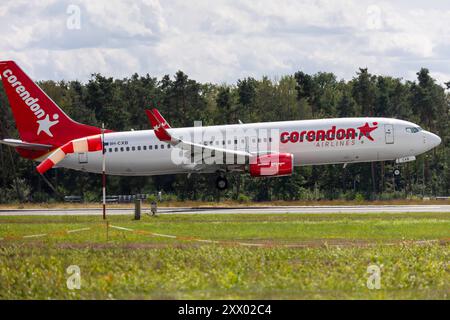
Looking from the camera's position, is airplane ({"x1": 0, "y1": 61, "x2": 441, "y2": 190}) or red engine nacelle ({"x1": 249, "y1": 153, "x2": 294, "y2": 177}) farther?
airplane ({"x1": 0, "y1": 61, "x2": 441, "y2": 190})

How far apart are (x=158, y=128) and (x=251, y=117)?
42.8m

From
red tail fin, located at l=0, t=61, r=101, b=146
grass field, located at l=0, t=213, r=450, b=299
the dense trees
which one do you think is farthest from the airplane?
grass field, located at l=0, t=213, r=450, b=299

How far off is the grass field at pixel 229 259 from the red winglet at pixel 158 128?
45.7ft

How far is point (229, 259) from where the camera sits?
2411 centimetres

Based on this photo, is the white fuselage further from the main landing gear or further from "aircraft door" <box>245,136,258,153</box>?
the main landing gear

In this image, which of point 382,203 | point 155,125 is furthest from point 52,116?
point 382,203

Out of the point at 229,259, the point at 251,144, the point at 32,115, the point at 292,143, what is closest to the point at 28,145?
the point at 32,115

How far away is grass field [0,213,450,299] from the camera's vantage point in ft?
63.6

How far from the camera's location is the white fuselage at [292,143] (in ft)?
177

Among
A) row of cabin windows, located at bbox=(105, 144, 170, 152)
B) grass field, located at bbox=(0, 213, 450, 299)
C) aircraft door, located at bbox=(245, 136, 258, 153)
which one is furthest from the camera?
row of cabin windows, located at bbox=(105, 144, 170, 152)

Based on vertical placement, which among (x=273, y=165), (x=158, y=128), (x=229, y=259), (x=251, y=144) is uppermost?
(x=158, y=128)

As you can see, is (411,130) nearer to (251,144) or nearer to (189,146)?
(251,144)

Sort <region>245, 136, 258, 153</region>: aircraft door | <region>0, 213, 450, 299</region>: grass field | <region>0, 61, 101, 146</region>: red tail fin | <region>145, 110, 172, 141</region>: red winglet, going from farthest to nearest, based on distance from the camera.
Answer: <region>0, 61, 101, 146</region>: red tail fin < <region>245, 136, 258, 153</region>: aircraft door < <region>145, 110, 172, 141</region>: red winglet < <region>0, 213, 450, 299</region>: grass field

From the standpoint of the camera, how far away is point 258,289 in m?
19.4
